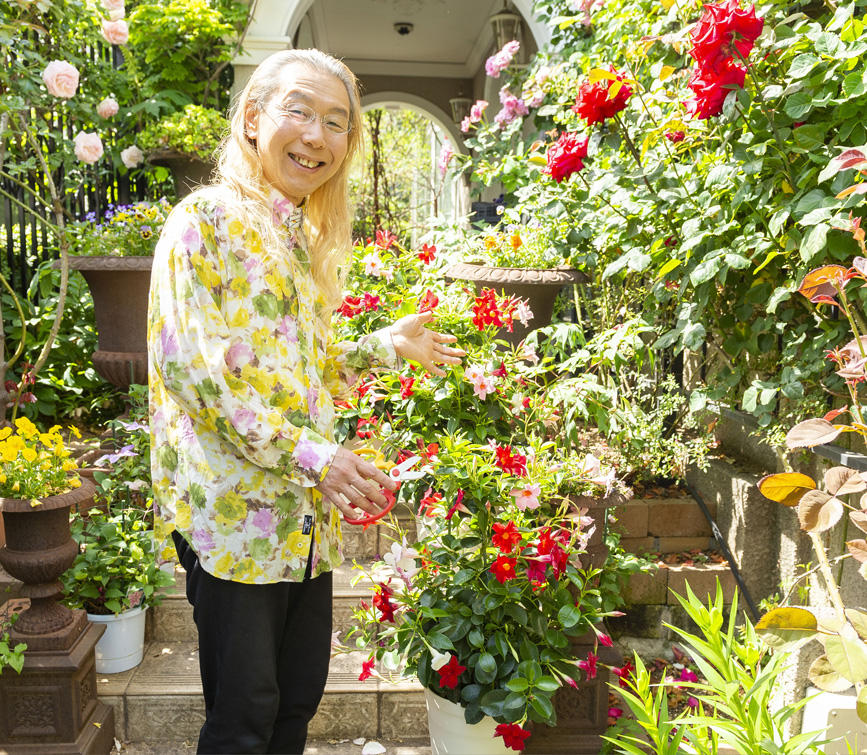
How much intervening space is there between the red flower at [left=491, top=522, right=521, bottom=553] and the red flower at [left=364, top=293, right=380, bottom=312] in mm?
999

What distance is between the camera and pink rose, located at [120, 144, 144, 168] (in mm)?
3967

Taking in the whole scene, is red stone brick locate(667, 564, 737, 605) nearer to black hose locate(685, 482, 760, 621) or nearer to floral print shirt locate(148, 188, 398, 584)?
black hose locate(685, 482, 760, 621)

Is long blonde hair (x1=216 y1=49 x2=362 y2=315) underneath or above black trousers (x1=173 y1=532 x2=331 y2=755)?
above

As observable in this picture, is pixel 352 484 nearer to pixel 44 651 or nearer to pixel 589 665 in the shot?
pixel 589 665

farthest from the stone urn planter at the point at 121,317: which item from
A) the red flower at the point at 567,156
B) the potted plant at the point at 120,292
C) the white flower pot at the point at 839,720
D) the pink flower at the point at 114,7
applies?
the white flower pot at the point at 839,720

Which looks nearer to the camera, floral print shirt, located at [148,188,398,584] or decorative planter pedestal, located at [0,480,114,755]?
floral print shirt, located at [148,188,398,584]

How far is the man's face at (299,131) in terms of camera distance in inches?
49.4

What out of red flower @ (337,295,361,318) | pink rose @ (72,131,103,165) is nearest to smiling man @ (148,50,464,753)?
red flower @ (337,295,361,318)

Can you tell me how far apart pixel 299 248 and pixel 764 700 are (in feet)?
3.70

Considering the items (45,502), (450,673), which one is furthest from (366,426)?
(45,502)

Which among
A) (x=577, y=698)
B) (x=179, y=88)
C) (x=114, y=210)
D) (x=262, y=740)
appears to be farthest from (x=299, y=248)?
(x=179, y=88)

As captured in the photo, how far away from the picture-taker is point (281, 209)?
51.9 inches

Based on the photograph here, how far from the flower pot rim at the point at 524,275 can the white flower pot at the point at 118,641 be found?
151 centimetres

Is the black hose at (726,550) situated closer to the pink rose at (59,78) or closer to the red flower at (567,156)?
the red flower at (567,156)
